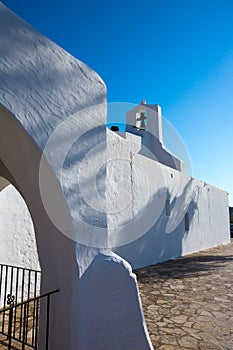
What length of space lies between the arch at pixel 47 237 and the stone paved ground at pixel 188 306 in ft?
5.40

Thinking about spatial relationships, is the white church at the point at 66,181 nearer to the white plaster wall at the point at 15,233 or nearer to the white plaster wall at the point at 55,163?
the white plaster wall at the point at 55,163

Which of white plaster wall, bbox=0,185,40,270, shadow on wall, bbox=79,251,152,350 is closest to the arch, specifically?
shadow on wall, bbox=79,251,152,350

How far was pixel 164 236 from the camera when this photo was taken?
32.4 feet

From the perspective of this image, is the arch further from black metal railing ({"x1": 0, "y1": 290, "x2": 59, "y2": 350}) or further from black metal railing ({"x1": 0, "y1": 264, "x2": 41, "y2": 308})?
black metal railing ({"x1": 0, "y1": 264, "x2": 41, "y2": 308})

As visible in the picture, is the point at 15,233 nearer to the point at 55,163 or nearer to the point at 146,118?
the point at 55,163

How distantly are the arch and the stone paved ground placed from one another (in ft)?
5.40

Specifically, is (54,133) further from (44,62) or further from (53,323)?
(53,323)

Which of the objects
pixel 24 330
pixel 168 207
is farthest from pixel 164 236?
pixel 24 330

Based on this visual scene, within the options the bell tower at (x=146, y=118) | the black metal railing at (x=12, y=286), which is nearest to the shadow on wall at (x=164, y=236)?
the black metal railing at (x=12, y=286)

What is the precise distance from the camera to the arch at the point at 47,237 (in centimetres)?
222

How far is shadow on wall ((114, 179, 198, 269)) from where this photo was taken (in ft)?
26.8

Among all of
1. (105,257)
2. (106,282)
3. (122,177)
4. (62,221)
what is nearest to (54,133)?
(62,221)

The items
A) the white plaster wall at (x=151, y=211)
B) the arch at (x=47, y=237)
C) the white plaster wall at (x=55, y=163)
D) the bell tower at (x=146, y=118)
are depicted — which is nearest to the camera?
the white plaster wall at (x=55, y=163)

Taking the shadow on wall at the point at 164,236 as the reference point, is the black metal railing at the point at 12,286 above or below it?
below
